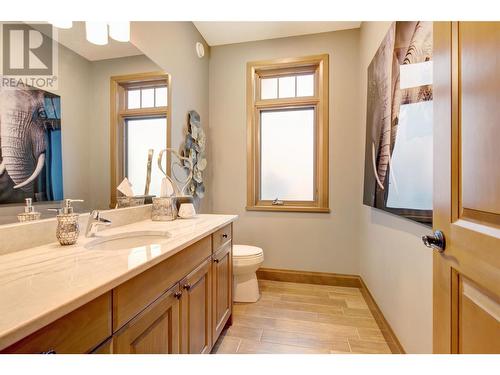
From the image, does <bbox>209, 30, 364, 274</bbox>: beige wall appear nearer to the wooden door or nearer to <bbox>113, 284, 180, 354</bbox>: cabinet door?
the wooden door

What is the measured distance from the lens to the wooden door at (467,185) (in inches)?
21.9

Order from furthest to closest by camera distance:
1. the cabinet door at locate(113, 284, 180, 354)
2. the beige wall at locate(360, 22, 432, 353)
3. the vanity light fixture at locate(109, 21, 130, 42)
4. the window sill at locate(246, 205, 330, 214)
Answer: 1. the window sill at locate(246, 205, 330, 214)
2. the vanity light fixture at locate(109, 21, 130, 42)
3. the beige wall at locate(360, 22, 432, 353)
4. the cabinet door at locate(113, 284, 180, 354)

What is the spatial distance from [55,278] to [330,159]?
2.34 meters

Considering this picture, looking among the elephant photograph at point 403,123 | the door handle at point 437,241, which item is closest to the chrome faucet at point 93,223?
the door handle at point 437,241

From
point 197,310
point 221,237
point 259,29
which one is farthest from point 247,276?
point 259,29

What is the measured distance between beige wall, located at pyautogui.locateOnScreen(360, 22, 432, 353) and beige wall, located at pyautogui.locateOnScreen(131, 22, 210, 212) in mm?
1698

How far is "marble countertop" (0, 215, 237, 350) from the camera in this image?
1.35ft

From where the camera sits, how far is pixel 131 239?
3.88 feet

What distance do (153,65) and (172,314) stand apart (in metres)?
1.70

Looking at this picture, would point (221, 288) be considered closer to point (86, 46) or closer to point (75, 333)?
point (75, 333)

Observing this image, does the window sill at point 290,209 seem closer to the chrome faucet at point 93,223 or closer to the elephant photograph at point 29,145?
the chrome faucet at point 93,223

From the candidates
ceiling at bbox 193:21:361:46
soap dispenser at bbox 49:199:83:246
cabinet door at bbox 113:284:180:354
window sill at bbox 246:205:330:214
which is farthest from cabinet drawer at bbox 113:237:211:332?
ceiling at bbox 193:21:361:46
